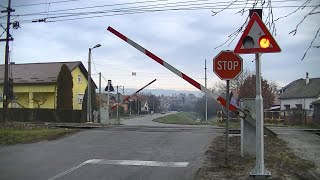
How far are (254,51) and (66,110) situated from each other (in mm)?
40082

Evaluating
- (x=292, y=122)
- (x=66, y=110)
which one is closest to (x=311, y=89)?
(x=292, y=122)

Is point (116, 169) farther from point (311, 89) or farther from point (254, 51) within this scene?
point (311, 89)

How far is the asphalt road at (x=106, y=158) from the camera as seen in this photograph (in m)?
9.21

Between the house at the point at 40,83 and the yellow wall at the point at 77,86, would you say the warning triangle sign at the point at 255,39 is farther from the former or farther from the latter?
the yellow wall at the point at 77,86

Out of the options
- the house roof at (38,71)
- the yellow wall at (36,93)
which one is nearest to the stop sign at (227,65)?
the house roof at (38,71)

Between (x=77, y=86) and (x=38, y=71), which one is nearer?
(x=38, y=71)

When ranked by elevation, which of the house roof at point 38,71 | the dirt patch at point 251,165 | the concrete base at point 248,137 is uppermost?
the house roof at point 38,71

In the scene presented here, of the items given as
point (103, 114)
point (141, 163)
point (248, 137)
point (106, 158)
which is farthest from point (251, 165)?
point (103, 114)

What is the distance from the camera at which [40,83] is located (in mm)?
53812

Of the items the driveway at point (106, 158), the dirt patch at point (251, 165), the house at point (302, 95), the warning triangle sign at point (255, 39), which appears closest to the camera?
the warning triangle sign at point (255, 39)

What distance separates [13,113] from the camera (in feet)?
155

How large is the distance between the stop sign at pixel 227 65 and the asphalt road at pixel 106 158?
7.52ft

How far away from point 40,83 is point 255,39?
4942 centimetres

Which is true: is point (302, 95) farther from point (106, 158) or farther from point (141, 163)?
point (141, 163)
